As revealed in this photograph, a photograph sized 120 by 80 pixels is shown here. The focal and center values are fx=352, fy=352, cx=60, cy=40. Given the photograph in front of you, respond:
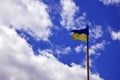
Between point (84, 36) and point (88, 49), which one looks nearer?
point (88, 49)

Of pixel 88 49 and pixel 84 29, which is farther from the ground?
pixel 84 29

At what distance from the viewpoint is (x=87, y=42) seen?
4584 centimetres

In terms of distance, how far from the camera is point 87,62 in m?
43.7

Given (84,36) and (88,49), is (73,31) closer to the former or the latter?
(84,36)

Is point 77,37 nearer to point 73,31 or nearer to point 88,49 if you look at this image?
point 73,31

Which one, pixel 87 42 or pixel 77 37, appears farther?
pixel 77 37

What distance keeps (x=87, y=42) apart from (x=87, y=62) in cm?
328

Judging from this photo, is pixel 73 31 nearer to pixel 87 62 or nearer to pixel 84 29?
pixel 84 29

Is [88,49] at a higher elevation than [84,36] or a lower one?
lower

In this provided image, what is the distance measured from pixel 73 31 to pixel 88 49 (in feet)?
15.5

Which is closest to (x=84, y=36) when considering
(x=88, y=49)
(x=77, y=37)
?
(x=77, y=37)

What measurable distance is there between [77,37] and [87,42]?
3227 millimetres

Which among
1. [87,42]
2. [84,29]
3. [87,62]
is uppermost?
[84,29]

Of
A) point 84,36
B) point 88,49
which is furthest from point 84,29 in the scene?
point 88,49
